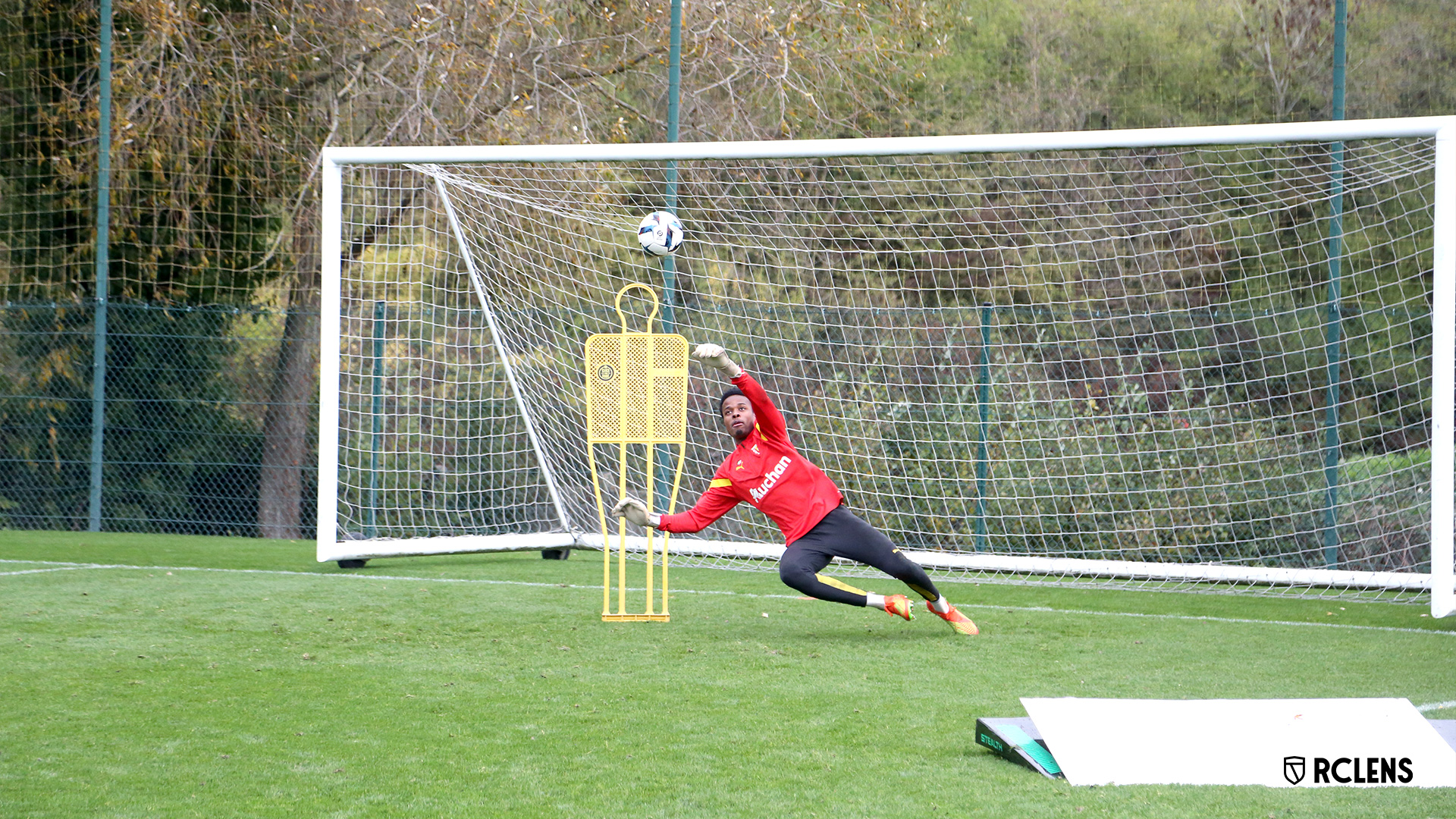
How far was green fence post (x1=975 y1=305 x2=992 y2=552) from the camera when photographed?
1012cm

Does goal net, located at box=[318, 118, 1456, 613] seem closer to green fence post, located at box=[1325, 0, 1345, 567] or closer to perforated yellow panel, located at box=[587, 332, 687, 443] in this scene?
green fence post, located at box=[1325, 0, 1345, 567]

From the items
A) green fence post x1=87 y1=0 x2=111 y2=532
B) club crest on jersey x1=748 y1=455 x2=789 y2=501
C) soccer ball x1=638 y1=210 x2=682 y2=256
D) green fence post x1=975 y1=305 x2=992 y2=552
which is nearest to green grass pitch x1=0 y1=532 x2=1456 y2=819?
club crest on jersey x1=748 y1=455 x2=789 y2=501

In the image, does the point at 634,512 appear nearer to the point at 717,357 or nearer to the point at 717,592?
the point at 717,357

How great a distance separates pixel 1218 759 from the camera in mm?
4043

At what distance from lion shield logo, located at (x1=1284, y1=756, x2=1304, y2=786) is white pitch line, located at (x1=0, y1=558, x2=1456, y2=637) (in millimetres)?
3634

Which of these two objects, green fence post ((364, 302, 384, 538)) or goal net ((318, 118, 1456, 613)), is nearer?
goal net ((318, 118, 1456, 613))

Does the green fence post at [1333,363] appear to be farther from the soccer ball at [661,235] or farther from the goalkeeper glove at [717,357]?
the goalkeeper glove at [717,357]

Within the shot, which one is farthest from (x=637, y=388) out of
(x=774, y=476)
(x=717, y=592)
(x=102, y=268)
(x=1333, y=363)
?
(x=102, y=268)

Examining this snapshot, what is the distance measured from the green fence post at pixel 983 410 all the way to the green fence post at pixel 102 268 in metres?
7.35

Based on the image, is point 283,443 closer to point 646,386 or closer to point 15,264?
point 15,264

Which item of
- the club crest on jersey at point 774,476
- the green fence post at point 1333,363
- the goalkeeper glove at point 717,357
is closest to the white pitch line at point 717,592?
the green fence post at point 1333,363

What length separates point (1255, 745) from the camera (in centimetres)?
407

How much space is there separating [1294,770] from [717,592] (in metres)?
5.13

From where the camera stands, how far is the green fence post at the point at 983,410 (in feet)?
33.2
